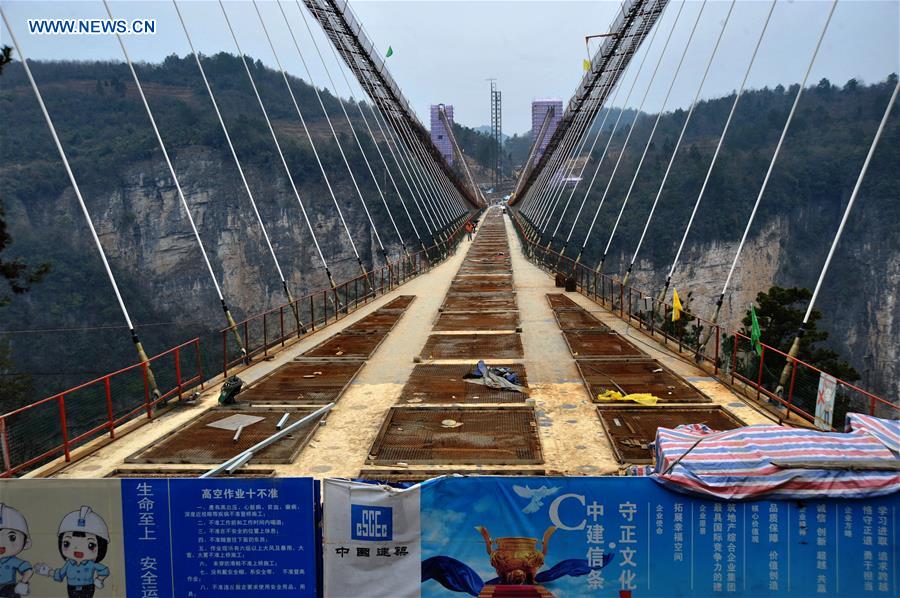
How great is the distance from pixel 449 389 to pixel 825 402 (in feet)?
19.8

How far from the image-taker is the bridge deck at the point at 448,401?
8281 mm

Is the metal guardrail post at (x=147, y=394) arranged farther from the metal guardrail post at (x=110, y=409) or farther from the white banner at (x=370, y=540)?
the white banner at (x=370, y=540)

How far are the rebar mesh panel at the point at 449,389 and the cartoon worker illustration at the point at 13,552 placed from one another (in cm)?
648

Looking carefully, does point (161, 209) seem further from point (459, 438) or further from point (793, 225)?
point (459, 438)

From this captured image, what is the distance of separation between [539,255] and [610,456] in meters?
28.6

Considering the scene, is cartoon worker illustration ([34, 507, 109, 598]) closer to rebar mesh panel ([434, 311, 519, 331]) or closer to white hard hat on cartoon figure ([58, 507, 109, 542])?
white hard hat on cartoon figure ([58, 507, 109, 542])

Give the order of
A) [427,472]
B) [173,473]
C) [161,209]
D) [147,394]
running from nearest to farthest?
[427,472]
[173,473]
[147,394]
[161,209]

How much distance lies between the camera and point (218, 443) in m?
9.08

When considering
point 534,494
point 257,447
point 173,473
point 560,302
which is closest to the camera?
point 534,494

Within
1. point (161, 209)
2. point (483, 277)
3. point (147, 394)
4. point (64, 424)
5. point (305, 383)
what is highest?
point (161, 209)

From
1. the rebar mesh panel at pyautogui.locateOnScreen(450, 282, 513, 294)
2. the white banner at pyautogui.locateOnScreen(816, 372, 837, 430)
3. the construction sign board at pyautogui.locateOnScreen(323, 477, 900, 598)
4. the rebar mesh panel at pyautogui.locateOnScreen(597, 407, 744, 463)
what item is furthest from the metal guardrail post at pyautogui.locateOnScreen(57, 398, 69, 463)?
the rebar mesh panel at pyautogui.locateOnScreen(450, 282, 513, 294)

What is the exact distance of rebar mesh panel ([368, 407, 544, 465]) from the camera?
833cm

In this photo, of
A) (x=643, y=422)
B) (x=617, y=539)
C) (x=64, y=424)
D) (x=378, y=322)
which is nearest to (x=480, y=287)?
(x=378, y=322)

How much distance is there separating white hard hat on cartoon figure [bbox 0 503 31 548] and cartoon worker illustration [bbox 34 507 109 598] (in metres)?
0.30
